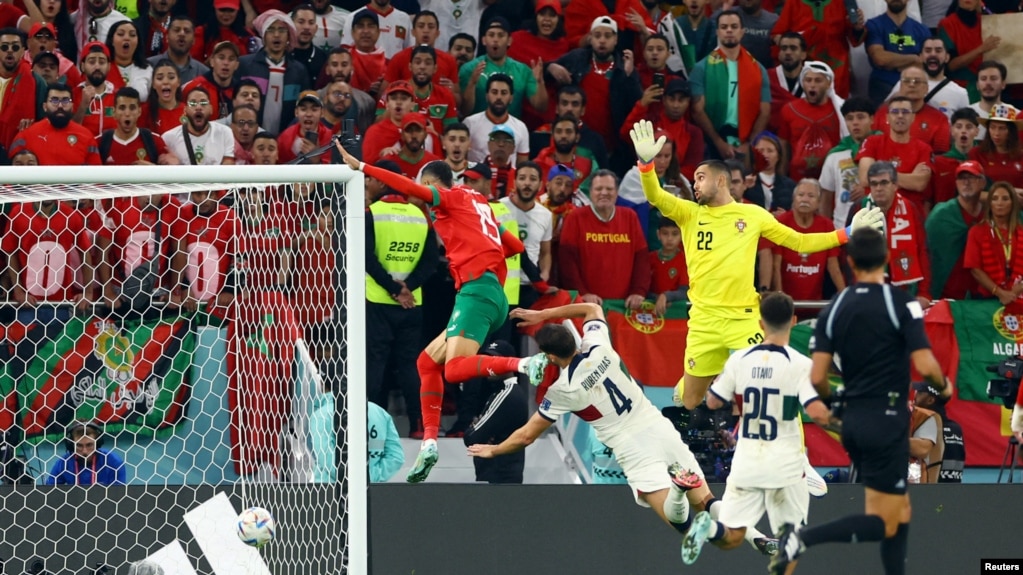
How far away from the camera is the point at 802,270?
12.7 m

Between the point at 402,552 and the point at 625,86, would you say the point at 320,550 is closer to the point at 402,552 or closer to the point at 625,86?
the point at 402,552

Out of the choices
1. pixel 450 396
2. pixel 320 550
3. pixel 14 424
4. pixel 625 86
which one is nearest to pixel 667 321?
pixel 450 396

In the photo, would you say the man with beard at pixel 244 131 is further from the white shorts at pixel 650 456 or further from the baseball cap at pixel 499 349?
the white shorts at pixel 650 456

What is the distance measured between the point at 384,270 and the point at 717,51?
415 centimetres

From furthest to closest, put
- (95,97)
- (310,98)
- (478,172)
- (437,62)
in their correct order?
(437,62), (310,98), (95,97), (478,172)

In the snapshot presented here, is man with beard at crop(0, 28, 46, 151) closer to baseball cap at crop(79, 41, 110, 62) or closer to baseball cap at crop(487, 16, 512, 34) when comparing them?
baseball cap at crop(79, 41, 110, 62)

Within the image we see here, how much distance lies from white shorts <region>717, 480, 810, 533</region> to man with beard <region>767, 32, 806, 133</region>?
6.26 m

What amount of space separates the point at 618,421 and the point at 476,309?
1.24m

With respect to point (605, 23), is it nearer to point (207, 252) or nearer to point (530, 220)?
point (530, 220)

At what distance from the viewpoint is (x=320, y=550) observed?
9797mm

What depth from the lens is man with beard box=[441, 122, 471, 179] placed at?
12.8m

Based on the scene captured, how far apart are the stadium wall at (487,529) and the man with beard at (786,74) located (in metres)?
5.11

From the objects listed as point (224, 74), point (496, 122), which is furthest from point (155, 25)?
point (496, 122)

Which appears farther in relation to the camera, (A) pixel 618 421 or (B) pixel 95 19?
(B) pixel 95 19
